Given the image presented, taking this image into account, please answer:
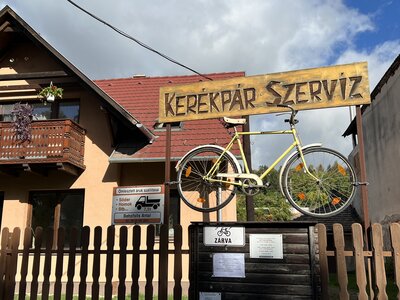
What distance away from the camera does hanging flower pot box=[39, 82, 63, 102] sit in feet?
36.6

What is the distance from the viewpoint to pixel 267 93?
18.1 ft

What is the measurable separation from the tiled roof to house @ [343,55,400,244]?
5858 mm

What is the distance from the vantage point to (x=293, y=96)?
17.7 feet

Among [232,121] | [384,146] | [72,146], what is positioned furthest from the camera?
[384,146]

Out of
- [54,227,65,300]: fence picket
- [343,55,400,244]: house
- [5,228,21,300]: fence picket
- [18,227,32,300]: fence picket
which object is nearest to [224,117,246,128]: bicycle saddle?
[54,227,65,300]: fence picket

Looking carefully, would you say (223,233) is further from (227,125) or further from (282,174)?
(227,125)

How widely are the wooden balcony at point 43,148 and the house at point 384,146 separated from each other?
10.3 meters

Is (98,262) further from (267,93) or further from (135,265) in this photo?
(267,93)

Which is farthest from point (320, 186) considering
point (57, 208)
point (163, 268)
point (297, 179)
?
point (57, 208)

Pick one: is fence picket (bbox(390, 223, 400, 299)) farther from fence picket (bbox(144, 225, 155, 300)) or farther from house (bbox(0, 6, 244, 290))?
house (bbox(0, 6, 244, 290))

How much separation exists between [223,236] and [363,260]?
61.0 inches

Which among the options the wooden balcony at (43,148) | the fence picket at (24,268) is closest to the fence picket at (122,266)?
the fence picket at (24,268)

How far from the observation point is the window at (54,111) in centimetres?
1202

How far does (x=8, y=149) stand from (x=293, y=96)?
8335 mm
